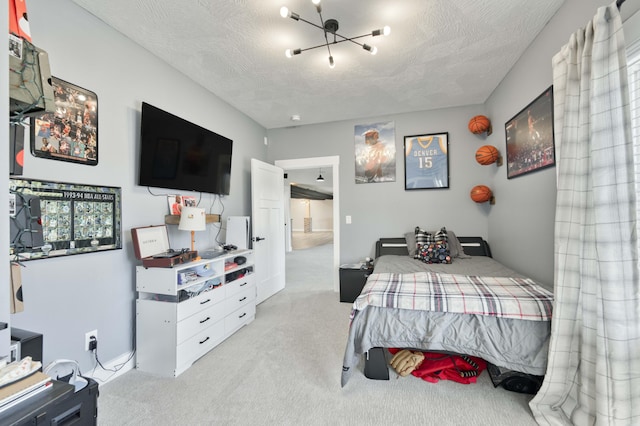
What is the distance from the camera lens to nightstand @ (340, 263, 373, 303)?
358 cm

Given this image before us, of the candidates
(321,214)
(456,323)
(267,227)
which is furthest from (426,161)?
(321,214)

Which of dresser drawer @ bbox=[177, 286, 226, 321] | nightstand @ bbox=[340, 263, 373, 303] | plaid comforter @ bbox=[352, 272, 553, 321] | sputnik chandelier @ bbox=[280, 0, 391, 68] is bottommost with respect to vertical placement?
nightstand @ bbox=[340, 263, 373, 303]

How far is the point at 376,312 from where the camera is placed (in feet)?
5.99

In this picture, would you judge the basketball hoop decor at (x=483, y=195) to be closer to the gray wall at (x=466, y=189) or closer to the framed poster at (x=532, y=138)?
the gray wall at (x=466, y=189)

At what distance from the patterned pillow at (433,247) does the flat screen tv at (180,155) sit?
2.42 m

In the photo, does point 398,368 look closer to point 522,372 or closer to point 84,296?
point 522,372

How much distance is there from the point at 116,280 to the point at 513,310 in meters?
2.74

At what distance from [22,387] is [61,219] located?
1.35m

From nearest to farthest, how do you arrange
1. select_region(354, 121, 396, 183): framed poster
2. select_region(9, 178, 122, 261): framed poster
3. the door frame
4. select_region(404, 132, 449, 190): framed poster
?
select_region(9, 178, 122, 261): framed poster → select_region(404, 132, 449, 190): framed poster → select_region(354, 121, 396, 183): framed poster → the door frame

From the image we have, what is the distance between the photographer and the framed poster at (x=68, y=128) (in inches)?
64.8

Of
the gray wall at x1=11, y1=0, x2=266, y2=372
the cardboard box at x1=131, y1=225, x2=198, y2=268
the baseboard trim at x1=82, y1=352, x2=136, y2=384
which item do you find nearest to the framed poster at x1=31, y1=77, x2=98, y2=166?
the gray wall at x1=11, y1=0, x2=266, y2=372

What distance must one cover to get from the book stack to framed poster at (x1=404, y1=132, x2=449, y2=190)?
3780 mm

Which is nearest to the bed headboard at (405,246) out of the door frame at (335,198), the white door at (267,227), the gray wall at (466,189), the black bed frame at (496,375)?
the gray wall at (466,189)

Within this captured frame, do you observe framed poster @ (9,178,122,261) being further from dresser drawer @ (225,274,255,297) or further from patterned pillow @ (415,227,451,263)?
patterned pillow @ (415,227,451,263)
